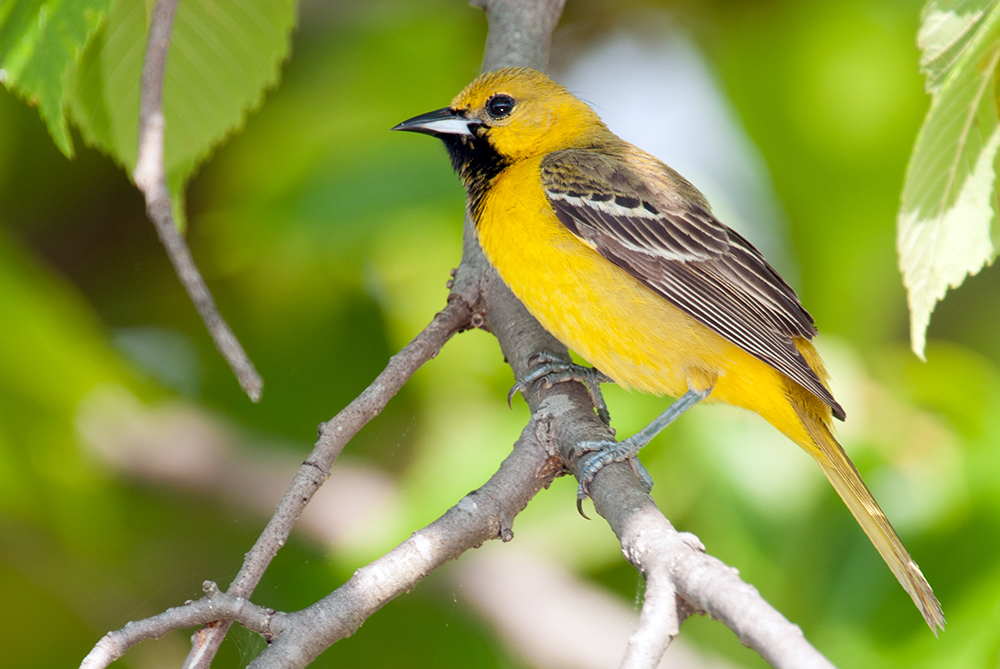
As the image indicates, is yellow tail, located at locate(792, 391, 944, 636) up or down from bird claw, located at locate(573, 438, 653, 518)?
down

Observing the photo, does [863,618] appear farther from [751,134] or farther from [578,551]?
[751,134]

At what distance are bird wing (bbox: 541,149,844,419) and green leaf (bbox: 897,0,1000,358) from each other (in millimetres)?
810

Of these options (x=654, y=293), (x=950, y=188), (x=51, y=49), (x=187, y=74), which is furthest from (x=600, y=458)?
(x=187, y=74)

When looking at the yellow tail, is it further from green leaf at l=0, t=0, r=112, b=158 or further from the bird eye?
green leaf at l=0, t=0, r=112, b=158

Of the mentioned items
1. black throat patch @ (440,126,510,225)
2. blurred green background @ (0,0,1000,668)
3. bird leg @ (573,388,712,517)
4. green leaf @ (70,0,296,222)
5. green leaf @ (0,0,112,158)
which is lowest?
blurred green background @ (0,0,1000,668)

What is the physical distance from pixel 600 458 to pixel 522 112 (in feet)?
6.37

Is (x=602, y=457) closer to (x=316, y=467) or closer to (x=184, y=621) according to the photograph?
(x=316, y=467)

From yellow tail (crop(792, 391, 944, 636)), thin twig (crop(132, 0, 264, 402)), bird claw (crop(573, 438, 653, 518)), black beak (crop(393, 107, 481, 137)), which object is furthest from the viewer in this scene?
black beak (crop(393, 107, 481, 137))

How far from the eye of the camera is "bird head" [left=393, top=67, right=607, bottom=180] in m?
3.92

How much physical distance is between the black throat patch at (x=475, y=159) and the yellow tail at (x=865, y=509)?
161 centimetres

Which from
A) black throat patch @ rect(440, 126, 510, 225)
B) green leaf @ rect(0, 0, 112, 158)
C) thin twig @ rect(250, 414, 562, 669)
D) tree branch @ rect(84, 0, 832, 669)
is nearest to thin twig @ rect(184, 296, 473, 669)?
tree branch @ rect(84, 0, 832, 669)

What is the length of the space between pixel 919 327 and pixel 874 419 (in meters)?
2.14

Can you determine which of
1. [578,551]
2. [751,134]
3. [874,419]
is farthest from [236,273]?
[874,419]

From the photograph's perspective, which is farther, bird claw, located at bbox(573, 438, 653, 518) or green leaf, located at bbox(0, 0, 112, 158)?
bird claw, located at bbox(573, 438, 653, 518)
